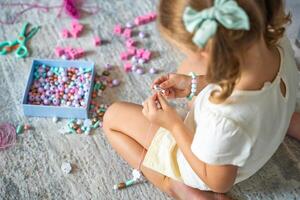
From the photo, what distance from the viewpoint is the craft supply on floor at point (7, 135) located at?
1.28 metres

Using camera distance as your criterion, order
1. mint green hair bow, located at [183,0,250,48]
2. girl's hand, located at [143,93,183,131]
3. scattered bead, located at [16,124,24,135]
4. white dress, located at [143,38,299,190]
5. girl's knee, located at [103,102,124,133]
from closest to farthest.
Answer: mint green hair bow, located at [183,0,250,48]
white dress, located at [143,38,299,190]
girl's hand, located at [143,93,183,131]
girl's knee, located at [103,102,124,133]
scattered bead, located at [16,124,24,135]

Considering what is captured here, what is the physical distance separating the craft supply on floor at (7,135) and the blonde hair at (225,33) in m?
0.71

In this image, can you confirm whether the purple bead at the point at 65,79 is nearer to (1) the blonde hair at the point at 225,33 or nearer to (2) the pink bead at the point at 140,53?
(2) the pink bead at the point at 140,53

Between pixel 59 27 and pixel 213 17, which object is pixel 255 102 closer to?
pixel 213 17

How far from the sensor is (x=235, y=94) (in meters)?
0.80

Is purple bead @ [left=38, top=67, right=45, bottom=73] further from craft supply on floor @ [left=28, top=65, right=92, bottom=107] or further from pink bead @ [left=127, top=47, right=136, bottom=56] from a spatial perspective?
pink bead @ [left=127, top=47, right=136, bottom=56]

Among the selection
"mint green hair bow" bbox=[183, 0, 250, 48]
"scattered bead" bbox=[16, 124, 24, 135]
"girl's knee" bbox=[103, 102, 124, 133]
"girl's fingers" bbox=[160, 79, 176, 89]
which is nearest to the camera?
"mint green hair bow" bbox=[183, 0, 250, 48]

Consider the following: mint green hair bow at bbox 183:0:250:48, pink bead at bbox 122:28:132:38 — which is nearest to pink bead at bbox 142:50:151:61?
pink bead at bbox 122:28:132:38

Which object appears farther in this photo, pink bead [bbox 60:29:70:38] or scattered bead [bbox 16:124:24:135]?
pink bead [bbox 60:29:70:38]

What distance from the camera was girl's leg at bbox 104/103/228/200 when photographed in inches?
43.8

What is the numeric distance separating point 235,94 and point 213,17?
0.18 meters

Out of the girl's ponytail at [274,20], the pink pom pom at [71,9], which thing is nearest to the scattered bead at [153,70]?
the pink pom pom at [71,9]

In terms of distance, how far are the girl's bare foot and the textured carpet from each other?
3.1 inches

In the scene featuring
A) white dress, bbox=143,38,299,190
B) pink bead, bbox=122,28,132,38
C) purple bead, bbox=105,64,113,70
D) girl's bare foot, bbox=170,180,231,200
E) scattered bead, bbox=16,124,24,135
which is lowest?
scattered bead, bbox=16,124,24,135
